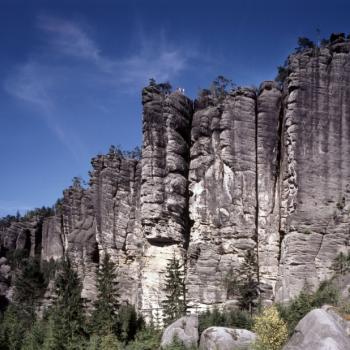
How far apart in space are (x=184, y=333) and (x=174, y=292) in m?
10.6

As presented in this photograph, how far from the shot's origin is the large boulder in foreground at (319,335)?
18172 millimetres

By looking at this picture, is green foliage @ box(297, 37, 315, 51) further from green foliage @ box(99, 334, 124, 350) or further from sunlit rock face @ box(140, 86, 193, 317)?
green foliage @ box(99, 334, 124, 350)

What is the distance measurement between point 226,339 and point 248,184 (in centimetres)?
2007

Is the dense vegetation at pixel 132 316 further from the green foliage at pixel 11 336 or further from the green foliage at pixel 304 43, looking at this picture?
the green foliage at pixel 304 43

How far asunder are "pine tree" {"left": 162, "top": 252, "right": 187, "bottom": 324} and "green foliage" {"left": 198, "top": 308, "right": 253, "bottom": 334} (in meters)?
3.36

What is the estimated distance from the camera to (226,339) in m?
31.2

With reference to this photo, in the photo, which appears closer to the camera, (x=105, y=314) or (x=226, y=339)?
(x=226, y=339)

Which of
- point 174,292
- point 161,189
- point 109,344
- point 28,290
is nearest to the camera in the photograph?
point 109,344

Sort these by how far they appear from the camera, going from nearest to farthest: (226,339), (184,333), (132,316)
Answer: (226,339), (184,333), (132,316)

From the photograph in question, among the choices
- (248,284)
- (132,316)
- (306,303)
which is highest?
(248,284)

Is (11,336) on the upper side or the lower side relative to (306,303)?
lower

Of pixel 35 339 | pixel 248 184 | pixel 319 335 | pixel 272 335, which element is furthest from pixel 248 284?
pixel 319 335

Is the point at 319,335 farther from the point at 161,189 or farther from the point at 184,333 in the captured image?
the point at 161,189

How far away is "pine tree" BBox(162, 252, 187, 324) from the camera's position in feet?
152
